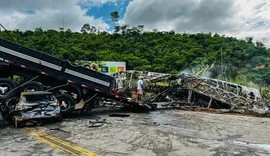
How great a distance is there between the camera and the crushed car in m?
8.74

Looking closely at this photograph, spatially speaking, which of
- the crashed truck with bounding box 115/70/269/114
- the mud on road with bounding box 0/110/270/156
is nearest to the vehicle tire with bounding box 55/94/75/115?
the mud on road with bounding box 0/110/270/156

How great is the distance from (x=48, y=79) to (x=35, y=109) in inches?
108

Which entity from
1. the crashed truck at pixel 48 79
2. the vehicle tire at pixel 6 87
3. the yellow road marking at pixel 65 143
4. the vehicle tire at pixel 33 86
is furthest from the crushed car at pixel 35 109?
the vehicle tire at pixel 33 86

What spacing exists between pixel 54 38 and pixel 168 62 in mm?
23582

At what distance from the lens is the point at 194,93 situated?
599 inches

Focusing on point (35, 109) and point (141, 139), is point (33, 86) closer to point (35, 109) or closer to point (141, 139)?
point (35, 109)

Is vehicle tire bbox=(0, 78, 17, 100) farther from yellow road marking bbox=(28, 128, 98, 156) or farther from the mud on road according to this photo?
yellow road marking bbox=(28, 128, 98, 156)

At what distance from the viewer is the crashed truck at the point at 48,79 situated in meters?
10.4

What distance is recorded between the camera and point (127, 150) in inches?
227

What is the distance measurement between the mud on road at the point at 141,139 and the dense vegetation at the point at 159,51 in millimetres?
25436

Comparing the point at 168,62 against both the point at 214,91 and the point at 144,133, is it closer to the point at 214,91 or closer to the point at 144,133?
the point at 214,91

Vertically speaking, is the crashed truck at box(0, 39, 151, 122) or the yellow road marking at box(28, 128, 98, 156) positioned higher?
the crashed truck at box(0, 39, 151, 122)

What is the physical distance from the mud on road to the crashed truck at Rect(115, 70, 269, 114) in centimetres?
470

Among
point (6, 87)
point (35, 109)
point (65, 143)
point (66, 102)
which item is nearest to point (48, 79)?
point (66, 102)
